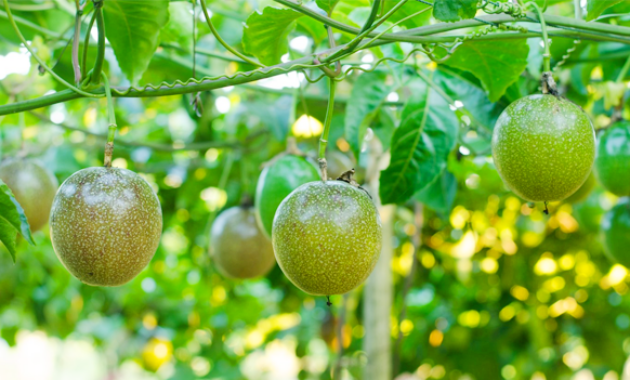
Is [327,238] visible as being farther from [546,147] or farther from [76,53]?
[76,53]

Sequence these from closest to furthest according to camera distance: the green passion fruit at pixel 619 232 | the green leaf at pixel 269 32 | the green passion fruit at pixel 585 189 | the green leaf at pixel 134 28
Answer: the green leaf at pixel 269 32 < the green leaf at pixel 134 28 < the green passion fruit at pixel 619 232 < the green passion fruit at pixel 585 189

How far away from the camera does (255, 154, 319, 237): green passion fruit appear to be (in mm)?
1673

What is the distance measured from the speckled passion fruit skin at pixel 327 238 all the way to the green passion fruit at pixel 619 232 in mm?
1182

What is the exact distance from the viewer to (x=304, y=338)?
3799 millimetres

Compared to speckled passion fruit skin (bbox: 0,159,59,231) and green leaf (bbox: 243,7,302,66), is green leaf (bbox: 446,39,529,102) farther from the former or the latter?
speckled passion fruit skin (bbox: 0,159,59,231)

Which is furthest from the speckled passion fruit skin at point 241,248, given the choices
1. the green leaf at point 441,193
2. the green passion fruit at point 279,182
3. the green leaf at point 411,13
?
the green leaf at point 411,13

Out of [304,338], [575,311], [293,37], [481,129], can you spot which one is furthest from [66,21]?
[575,311]

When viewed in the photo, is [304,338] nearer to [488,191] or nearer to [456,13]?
[488,191]

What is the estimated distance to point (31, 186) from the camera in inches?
65.8

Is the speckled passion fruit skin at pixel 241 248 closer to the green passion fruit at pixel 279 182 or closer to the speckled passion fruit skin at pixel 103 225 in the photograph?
the green passion fruit at pixel 279 182

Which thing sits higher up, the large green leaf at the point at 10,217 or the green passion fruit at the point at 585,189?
A: the large green leaf at the point at 10,217

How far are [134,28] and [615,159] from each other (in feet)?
4.30

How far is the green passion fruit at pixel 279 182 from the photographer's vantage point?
1.67 metres

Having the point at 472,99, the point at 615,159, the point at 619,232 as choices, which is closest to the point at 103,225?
the point at 472,99
